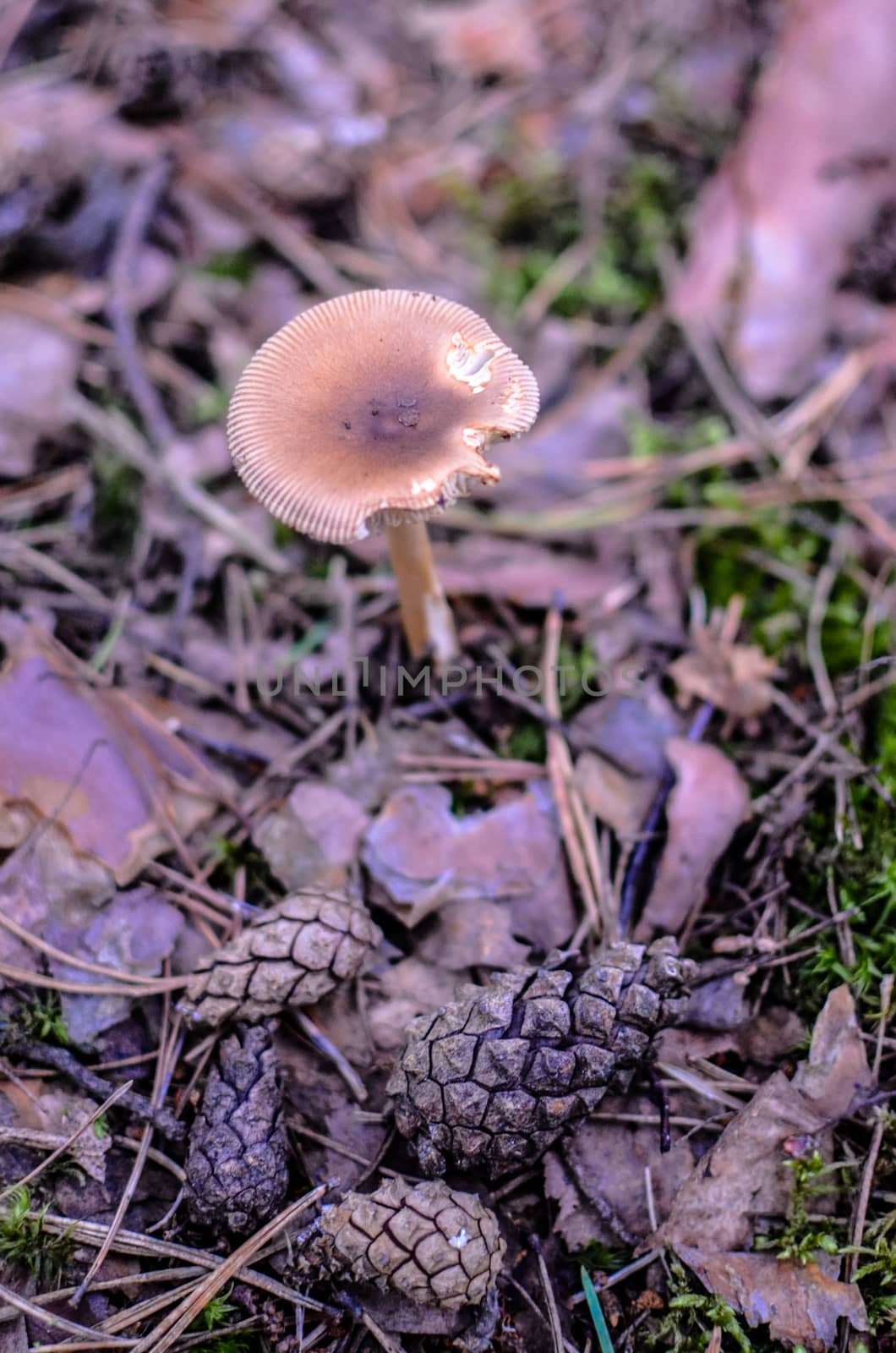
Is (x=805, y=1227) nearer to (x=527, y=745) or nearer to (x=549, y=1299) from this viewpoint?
(x=549, y=1299)

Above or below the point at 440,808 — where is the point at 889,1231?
below

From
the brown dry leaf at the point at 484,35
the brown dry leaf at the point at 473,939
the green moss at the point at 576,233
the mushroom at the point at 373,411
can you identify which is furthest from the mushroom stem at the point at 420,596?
the brown dry leaf at the point at 484,35

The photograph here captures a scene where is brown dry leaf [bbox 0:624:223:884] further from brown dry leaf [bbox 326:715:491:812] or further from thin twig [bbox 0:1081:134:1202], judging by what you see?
thin twig [bbox 0:1081:134:1202]

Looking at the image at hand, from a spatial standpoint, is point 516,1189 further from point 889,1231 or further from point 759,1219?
point 889,1231

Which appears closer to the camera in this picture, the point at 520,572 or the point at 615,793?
the point at 615,793

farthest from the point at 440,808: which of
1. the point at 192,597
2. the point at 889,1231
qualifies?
the point at 889,1231

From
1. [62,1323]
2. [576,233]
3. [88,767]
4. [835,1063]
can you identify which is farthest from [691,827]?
[576,233]
